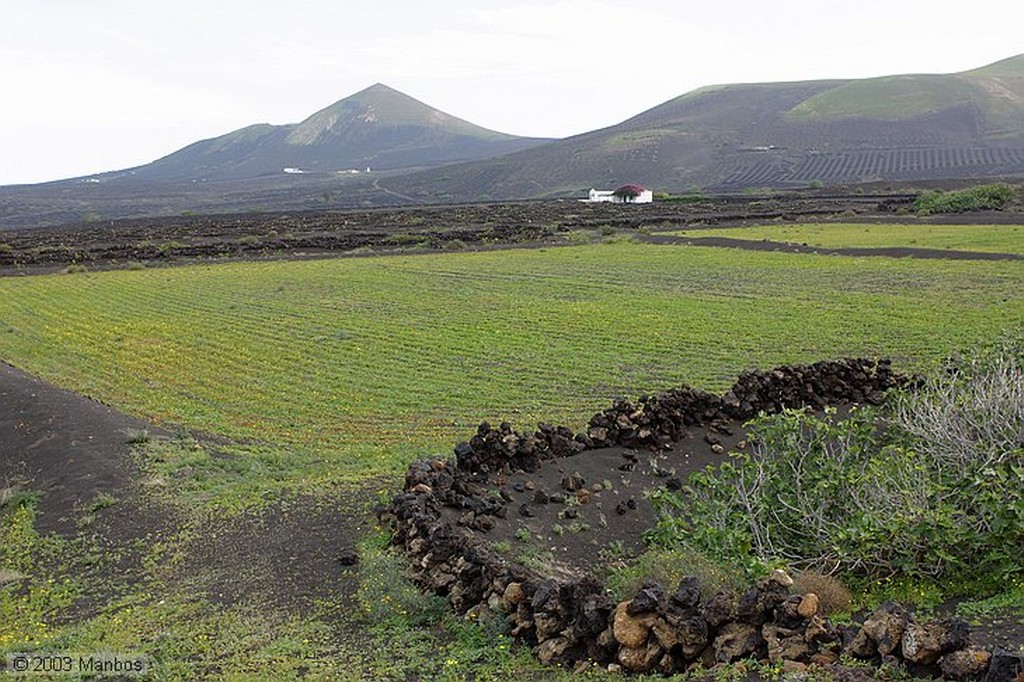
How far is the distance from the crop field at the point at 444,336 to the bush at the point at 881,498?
4803 millimetres

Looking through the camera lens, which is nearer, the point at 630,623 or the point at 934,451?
the point at 630,623

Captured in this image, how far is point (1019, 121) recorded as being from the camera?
16462 cm

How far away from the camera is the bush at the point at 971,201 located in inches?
2571

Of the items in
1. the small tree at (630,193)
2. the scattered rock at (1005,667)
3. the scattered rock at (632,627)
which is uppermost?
the small tree at (630,193)

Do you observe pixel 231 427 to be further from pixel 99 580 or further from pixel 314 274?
pixel 314 274

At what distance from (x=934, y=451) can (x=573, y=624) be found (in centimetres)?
557

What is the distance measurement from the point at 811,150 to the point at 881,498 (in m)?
167

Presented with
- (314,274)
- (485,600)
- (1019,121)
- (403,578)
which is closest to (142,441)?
(403,578)

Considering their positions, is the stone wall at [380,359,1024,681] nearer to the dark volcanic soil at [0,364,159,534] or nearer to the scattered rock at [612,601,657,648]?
the scattered rock at [612,601,657,648]

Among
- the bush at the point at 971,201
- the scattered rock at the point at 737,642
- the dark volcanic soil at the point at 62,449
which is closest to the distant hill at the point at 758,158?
the bush at the point at 971,201

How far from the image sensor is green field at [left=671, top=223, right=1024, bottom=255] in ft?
144

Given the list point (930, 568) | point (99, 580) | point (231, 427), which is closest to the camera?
point (930, 568)

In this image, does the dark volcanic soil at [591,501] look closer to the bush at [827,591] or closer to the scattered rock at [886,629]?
the bush at [827,591]

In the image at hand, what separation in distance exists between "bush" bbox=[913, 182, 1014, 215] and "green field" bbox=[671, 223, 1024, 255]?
9860 millimetres
